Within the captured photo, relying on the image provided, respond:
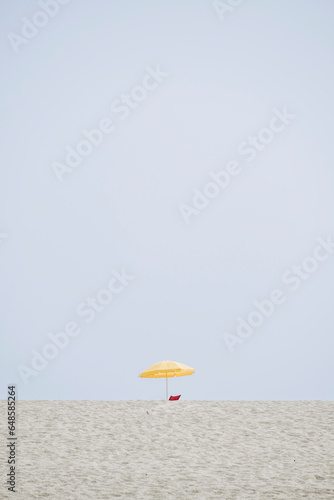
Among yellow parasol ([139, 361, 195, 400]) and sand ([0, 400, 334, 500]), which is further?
yellow parasol ([139, 361, 195, 400])

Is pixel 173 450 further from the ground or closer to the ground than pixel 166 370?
closer to the ground

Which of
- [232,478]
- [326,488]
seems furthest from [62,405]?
[326,488]

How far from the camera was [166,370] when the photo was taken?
17188mm

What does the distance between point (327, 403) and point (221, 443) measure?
14.8 feet

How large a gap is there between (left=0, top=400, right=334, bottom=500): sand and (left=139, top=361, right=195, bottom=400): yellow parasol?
1.01 metres

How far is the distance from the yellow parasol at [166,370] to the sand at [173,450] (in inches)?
39.6

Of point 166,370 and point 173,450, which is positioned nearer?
point 173,450

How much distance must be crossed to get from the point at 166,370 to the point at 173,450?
452 cm

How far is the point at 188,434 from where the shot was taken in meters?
13.8

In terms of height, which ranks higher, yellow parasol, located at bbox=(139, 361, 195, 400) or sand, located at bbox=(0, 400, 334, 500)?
yellow parasol, located at bbox=(139, 361, 195, 400)

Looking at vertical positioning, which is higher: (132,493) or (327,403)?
(327,403)

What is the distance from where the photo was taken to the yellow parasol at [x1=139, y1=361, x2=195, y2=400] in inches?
675

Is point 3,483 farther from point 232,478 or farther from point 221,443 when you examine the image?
point 221,443

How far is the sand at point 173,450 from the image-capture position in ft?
33.2
